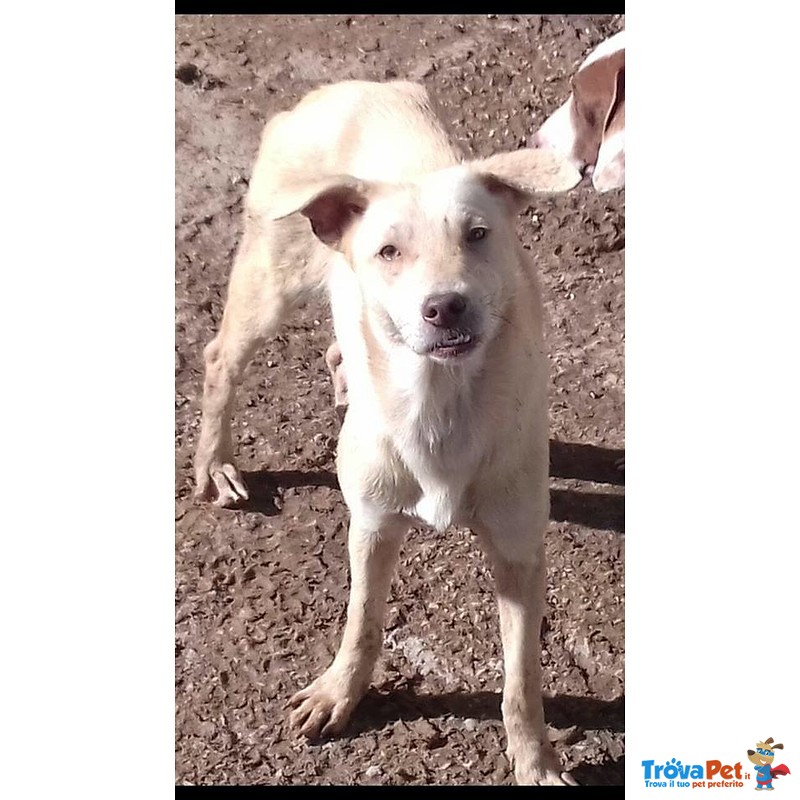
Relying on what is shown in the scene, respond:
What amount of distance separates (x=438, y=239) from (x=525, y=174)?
27 centimetres

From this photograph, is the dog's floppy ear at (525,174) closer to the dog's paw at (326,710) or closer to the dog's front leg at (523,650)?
the dog's front leg at (523,650)

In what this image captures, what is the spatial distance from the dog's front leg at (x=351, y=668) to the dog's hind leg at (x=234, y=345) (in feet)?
2.31

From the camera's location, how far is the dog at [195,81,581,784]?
7.13 feet

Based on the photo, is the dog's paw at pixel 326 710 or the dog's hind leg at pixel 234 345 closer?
the dog's paw at pixel 326 710

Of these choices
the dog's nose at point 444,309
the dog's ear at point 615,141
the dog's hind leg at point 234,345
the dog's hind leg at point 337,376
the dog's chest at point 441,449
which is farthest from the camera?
the dog's hind leg at point 337,376

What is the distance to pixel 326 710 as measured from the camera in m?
2.91

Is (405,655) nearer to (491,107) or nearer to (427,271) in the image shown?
(427,271)

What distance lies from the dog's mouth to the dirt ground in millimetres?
1229

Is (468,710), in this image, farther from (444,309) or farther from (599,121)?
(599,121)

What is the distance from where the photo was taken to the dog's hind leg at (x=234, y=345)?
313 cm
